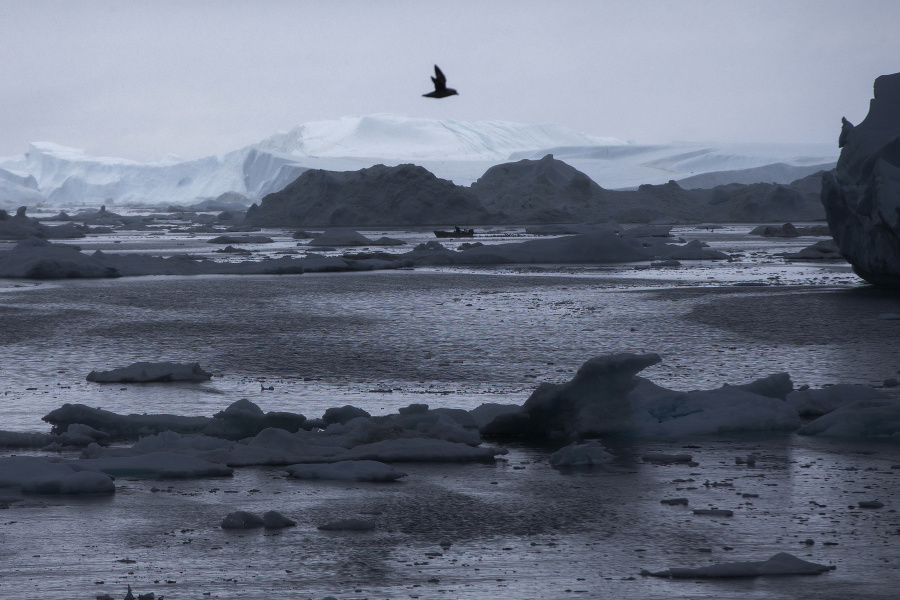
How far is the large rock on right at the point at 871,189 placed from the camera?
15539 millimetres

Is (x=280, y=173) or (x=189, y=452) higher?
(x=280, y=173)

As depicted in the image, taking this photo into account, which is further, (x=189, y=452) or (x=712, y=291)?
(x=712, y=291)

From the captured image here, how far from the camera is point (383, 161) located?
88.2 m

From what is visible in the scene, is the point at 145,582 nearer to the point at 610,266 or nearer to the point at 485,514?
the point at 485,514

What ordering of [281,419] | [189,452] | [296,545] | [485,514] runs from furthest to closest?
1. [281,419]
2. [189,452]
3. [485,514]
4. [296,545]

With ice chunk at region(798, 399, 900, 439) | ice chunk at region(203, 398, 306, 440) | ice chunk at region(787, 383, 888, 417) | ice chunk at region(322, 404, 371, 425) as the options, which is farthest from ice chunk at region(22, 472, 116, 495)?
ice chunk at region(787, 383, 888, 417)

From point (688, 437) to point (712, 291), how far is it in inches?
417

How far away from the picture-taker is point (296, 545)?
4.61 m

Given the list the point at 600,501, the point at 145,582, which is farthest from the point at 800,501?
the point at 145,582

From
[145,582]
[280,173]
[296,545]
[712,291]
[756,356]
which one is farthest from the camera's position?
[280,173]

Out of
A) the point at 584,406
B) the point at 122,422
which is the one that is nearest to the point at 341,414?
the point at 122,422

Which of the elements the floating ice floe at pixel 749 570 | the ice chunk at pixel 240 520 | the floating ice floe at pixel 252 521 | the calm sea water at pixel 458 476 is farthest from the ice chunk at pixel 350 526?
the floating ice floe at pixel 749 570

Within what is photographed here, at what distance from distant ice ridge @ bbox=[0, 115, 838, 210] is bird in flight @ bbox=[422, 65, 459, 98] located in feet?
209

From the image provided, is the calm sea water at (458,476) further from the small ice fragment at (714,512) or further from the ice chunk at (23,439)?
the ice chunk at (23,439)
